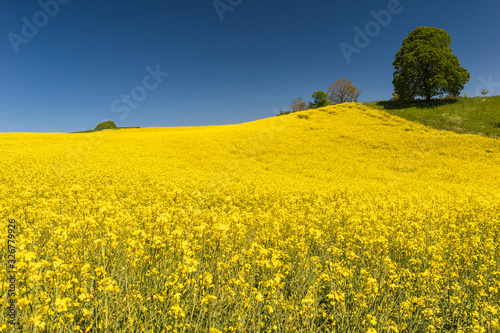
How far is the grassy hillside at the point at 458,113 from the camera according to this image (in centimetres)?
2884

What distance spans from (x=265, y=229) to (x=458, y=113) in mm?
39772

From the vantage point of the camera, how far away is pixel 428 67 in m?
35.1

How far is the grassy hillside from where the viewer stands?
94.6 ft

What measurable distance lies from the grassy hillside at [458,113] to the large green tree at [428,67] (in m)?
1.76

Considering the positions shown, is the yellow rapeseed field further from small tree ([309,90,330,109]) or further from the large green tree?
small tree ([309,90,330,109])

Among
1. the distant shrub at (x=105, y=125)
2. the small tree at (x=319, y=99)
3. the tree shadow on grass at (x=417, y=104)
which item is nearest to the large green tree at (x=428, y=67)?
the tree shadow on grass at (x=417, y=104)

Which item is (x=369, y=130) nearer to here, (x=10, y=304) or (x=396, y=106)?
(x=396, y=106)

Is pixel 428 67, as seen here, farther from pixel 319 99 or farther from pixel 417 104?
pixel 319 99

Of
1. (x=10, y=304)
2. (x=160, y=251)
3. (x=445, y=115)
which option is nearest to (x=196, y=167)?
(x=160, y=251)

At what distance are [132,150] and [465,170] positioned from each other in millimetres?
30414

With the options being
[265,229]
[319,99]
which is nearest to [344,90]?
[319,99]

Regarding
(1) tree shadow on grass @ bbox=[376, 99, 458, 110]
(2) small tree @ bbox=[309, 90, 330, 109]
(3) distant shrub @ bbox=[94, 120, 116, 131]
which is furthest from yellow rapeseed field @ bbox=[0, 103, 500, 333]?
(3) distant shrub @ bbox=[94, 120, 116, 131]

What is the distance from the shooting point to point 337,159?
2292cm

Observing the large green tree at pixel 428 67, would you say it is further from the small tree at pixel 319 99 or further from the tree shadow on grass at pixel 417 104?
the small tree at pixel 319 99
